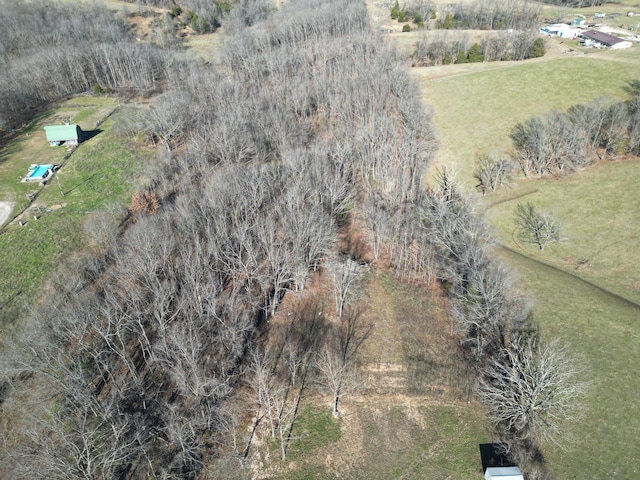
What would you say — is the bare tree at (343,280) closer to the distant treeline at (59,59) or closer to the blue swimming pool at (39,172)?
the blue swimming pool at (39,172)

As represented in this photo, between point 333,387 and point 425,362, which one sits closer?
point 333,387

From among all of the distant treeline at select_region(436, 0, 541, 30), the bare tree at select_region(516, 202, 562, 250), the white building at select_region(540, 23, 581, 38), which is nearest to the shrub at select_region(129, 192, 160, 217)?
the bare tree at select_region(516, 202, 562, 250)

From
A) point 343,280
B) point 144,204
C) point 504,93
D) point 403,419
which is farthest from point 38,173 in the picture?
point 504,93

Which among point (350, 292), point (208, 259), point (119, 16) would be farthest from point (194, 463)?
point (119, 16)

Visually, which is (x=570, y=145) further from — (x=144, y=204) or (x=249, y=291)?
(x=144, y=204)

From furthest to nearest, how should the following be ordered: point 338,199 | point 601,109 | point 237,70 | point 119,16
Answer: point 119,16
point 237,70
point 601,109
point 338,199

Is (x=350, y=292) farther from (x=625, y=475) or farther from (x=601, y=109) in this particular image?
(x=601, y=109)

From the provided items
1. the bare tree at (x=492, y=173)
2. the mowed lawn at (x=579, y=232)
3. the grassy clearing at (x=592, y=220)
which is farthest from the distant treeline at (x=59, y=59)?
the grassy clearing at (x=592, y=220)
